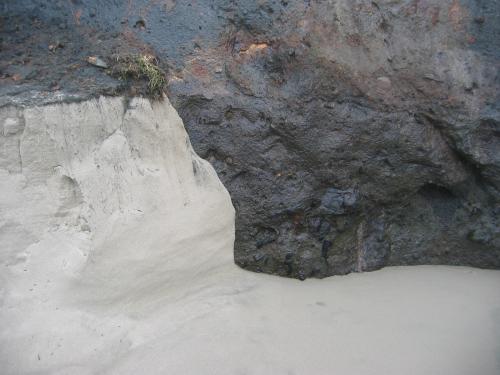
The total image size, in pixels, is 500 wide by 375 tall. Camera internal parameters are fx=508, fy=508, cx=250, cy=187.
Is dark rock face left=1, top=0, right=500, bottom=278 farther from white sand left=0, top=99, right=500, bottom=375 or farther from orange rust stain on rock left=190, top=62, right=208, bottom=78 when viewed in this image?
white sand left=0, top=99, right=500, bottom=375

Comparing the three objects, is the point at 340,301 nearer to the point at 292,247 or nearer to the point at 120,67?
the point at 292,247

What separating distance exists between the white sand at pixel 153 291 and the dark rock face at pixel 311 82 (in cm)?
23

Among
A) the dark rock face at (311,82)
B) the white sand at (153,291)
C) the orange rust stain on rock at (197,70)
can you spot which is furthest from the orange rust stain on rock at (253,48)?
the white sand at (153,291)

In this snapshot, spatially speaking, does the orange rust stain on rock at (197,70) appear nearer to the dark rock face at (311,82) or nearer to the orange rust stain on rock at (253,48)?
the dark rock face at (311,82)

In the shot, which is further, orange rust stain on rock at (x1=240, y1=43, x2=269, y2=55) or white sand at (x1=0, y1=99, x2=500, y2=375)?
orange rust stain on rock at (x1=240, y1=43, x2=269, y2=55)

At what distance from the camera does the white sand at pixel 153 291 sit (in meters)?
2.25

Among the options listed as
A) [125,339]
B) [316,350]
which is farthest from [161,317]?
[316,350]

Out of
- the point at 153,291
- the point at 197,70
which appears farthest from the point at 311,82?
the point at 153,291

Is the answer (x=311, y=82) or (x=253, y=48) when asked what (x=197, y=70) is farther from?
(x=311, y=82)

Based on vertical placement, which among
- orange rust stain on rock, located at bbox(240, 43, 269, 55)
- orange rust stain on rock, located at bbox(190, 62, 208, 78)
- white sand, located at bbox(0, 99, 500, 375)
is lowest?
white sand, located at bbox(0, 99, 500, 375)

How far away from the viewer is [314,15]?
2.55 m

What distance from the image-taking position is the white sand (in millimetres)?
2250

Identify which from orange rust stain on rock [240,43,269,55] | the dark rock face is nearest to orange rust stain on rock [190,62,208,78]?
the dark rock face

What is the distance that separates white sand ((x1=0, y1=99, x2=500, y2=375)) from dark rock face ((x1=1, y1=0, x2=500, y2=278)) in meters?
0.23
